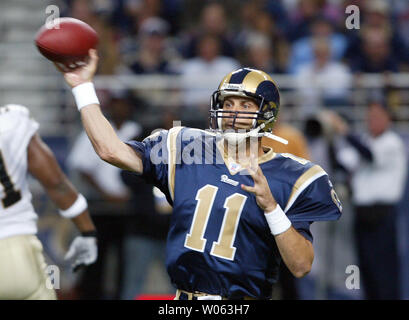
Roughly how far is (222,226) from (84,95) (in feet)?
2.82

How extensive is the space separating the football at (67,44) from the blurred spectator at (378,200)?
3791mm

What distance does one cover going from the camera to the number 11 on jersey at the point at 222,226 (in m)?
3.57

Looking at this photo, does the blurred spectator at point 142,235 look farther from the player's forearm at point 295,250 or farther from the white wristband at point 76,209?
the player's forearm at point 295,250

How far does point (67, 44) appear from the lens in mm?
3529

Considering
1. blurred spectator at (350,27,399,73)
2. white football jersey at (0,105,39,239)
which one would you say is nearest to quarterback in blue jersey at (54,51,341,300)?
white football jersey at (0,105,39,239)

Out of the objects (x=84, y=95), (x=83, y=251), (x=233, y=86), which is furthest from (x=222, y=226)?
(x=83, y=251)

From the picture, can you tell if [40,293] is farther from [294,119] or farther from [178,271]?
[294,119]

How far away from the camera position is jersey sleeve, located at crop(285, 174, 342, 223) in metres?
3.57

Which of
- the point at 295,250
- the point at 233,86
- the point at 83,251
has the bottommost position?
the point at 83,251

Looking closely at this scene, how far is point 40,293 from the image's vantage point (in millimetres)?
4055
